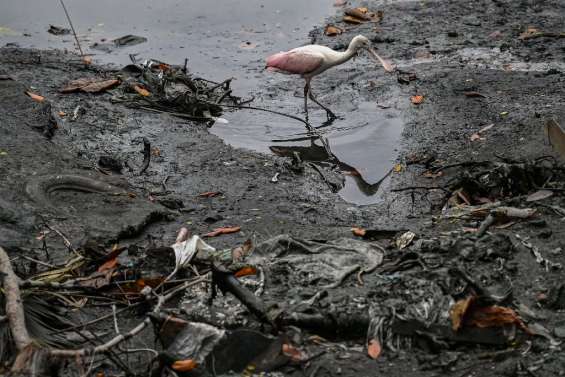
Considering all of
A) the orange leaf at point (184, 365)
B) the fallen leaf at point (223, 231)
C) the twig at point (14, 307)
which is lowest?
the fallen leaf at point (223, 231)

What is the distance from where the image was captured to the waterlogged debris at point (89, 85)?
803cm

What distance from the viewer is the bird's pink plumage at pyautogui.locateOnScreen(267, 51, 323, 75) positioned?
26.6 feet

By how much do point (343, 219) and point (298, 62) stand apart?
2798 millimetres

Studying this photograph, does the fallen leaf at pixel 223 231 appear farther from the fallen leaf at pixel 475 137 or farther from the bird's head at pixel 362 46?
the bird's head at pixel 362 46

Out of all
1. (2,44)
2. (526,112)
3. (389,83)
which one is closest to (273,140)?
(389,83)

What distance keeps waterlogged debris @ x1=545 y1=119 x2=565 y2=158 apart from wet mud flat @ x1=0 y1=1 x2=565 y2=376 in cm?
14

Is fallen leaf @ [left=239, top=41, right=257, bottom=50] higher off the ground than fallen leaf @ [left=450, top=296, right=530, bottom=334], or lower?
lower

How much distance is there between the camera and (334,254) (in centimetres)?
456

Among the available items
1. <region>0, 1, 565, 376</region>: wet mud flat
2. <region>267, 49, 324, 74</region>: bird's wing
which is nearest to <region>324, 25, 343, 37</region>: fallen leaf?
<region>0, 1, 565, 376</region>: wet mud flat

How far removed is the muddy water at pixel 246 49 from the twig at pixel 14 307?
317cm

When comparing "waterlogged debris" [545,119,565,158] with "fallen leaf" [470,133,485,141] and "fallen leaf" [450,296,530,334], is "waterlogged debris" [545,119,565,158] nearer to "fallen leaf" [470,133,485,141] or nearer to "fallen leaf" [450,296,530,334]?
"fallen leaf" [470,133,485,141]

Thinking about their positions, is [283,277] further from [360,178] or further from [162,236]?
[360,178]

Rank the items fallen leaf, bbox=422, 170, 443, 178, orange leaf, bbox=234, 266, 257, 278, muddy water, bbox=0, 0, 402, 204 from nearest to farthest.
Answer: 1. orange leaf, bbox=234, 266, 257, 278
2. fallen leaf, bbox=422, 170, 443, 178
3. muddy water, bbox=0, 0, 402, 204

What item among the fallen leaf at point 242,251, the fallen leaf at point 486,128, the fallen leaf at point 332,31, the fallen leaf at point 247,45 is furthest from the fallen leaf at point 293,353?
the fallen leaf at point 332,31
